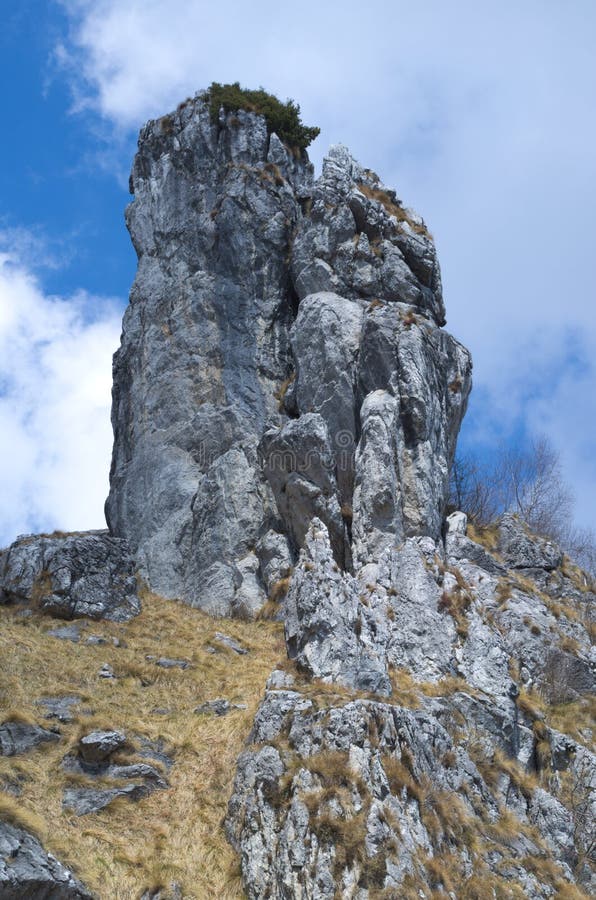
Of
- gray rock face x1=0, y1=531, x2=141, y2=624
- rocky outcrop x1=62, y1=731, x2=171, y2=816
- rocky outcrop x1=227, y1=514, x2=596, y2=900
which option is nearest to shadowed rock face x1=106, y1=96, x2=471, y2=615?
gray rock face x1=0, y1=531, x2=141, y2=624

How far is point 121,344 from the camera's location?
46469 mm

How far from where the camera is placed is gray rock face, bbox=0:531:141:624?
32750 mm

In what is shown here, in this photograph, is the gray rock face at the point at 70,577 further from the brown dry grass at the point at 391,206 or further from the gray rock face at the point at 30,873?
the brown dry grass at the point at 391,206

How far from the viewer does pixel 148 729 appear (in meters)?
23.3

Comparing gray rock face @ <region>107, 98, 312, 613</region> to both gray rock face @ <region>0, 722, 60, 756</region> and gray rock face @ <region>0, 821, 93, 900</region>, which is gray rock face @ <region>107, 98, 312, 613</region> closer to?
gray rock face @ <region>0, 722, 60, 756</region>

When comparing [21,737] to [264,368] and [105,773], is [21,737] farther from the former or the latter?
[264,368]

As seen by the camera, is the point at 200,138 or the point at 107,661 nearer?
the point at 107,661

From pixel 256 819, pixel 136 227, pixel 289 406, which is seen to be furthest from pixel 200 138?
pixel 256 819

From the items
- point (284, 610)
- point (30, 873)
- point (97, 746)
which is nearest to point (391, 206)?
point (284, 610)

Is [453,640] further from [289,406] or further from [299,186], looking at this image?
[299,186]

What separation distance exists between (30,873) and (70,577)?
62.9 feet

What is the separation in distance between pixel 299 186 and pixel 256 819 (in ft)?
123

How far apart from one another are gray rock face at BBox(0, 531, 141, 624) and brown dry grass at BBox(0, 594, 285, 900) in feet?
2.93

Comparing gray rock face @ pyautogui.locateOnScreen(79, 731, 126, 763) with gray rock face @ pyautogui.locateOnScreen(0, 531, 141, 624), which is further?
gray rock face @ pyautogui.locateOnScreen(0, 531, 141, 624)
